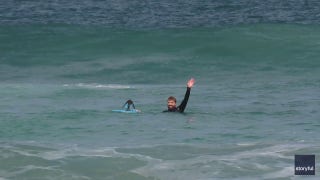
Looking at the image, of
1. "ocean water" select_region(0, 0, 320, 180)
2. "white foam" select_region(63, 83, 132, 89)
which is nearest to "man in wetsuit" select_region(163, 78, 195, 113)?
"ocean water" select_region(0, 0, 320, 180)

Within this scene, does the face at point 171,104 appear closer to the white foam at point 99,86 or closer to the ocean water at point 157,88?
the ocean water at point 157,88

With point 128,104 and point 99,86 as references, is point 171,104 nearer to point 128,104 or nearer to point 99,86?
point 128,104

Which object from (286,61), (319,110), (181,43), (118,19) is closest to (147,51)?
(181,43)

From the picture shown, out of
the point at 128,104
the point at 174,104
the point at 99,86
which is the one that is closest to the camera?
the point at 174,104

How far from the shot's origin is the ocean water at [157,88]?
17.4 meters

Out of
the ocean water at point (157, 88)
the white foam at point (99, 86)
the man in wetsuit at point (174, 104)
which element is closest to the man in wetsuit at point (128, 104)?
the ocean water at point (157, 88)

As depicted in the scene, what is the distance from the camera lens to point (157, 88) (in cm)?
3064

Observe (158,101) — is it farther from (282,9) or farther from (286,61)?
(282,9)

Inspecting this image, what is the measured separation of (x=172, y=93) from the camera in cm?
2880

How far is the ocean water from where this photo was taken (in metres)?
17.4

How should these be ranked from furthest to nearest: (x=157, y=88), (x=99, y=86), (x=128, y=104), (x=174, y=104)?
(x=99, y=86) → (x=157, y=88) → (x=128, y=104) → (x=174, y=104)

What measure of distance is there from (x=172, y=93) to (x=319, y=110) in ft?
21.2

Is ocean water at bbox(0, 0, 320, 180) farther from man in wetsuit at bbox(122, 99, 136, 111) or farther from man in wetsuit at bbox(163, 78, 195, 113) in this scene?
man in wetsuit at bbox(122, 99, 136, 111)

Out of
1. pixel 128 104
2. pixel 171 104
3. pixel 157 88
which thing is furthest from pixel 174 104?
pixel 157 88
